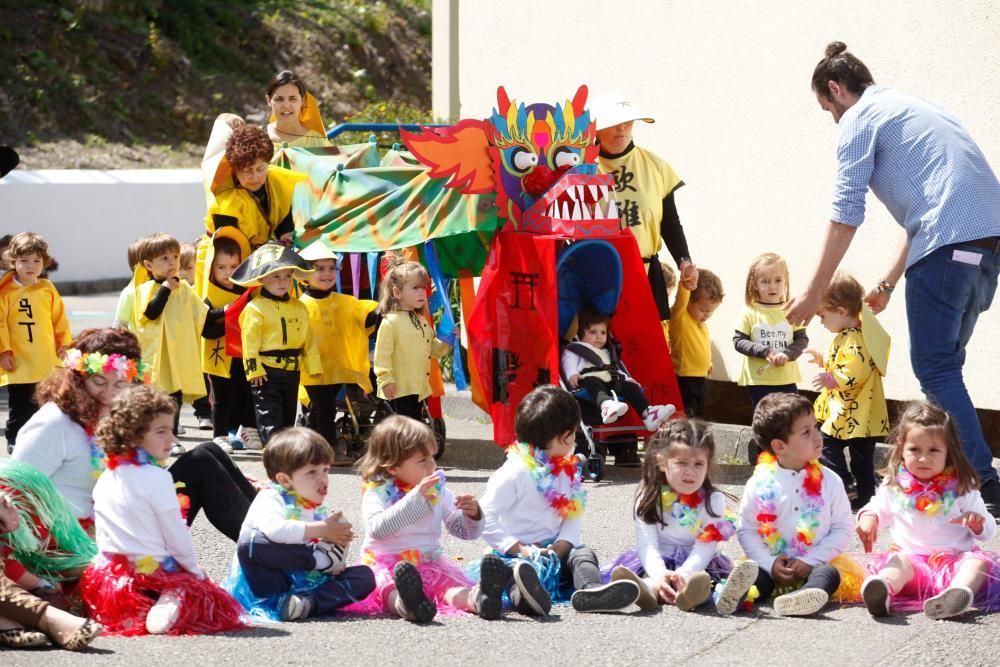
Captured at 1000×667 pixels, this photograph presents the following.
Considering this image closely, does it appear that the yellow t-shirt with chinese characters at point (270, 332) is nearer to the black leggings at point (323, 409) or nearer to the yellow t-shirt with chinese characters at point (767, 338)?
the black leggings at point (323, 409)

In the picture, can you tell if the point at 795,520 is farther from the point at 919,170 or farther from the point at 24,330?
the point at 24,330

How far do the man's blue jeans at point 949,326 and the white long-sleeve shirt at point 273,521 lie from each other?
2912 millimetres

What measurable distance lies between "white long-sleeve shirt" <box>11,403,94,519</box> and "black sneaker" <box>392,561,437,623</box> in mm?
1251

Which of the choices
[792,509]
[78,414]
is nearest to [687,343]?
[792,509]

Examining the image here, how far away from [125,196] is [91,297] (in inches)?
87.4

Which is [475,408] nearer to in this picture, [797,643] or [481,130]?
[481,130]

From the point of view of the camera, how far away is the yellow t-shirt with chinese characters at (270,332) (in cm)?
889

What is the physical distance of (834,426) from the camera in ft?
25.6

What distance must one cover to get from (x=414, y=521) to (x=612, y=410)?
287 cm

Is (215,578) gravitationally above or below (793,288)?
below

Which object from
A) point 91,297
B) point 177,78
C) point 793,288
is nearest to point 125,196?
point 91,297

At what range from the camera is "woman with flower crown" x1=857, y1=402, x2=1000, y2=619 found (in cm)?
562

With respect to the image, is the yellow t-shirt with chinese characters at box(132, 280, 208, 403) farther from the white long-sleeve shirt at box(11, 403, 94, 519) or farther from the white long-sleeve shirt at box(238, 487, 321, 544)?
the white long-sleeve shirt at box(238, 487, 321, 544)

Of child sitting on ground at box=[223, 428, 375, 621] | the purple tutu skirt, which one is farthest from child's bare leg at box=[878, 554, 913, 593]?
child sitting on ground at box=[223, 428, 375, 621]
